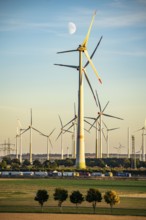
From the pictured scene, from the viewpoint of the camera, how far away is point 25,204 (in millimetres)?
105188

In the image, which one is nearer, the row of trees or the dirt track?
the dirt track

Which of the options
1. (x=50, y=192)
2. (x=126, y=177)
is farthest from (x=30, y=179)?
(x=50, y=192)

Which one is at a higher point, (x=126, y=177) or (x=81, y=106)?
(x=81, y=106)

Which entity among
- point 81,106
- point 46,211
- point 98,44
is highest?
point 98,44

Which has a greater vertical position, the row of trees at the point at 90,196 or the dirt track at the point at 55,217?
the row of trees at the point at 90,196

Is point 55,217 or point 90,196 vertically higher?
point 90,196

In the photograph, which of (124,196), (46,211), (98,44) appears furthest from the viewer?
(98,44)

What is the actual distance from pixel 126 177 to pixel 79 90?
27.7 m

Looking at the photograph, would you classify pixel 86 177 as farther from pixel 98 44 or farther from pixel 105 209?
pixel 105 209

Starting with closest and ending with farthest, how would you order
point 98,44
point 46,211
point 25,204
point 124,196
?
point 46,211 < point 25,204 < point 124,196 < point 98,44

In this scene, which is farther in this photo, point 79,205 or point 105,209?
point 79,205

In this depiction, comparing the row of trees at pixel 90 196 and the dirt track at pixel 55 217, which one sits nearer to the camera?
the dirt track at pixel 55 217

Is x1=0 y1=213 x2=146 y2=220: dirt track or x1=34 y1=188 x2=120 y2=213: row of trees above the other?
x1=34 y1=188 x2=120 y2=213: row of trees

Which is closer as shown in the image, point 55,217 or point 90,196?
point 55,217
